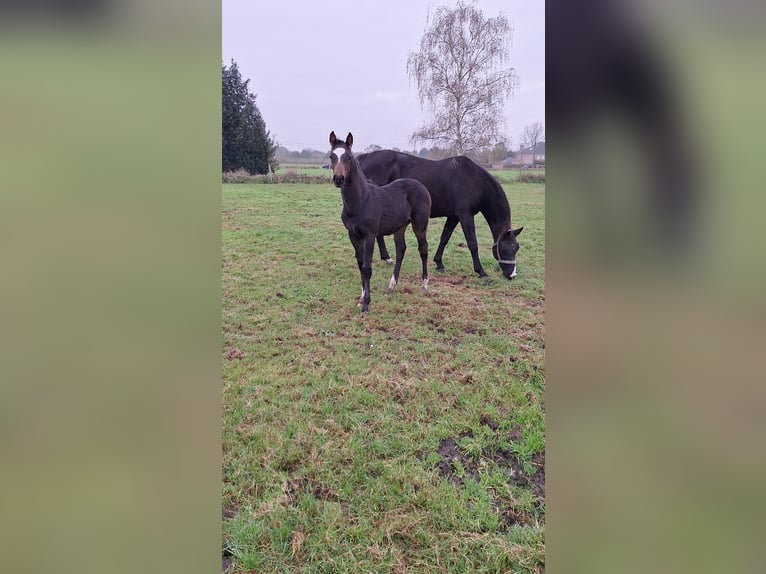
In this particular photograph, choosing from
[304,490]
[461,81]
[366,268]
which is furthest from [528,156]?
[461,81]

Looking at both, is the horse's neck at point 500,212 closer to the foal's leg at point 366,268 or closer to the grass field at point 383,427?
the grass field at point 383,427

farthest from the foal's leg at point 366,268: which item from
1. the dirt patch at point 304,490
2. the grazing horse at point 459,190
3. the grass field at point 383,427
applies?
the dirt patch at point 304,490

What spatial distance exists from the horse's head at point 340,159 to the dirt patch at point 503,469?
2.83 meters

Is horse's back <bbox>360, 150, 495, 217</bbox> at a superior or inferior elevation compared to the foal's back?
superior

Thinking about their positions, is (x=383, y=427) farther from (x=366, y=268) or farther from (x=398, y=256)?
(x=398, y=256)

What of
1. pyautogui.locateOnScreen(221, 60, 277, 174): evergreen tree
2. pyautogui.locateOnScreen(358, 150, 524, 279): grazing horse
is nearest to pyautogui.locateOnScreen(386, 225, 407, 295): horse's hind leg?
pyautogui.locateOnScreen(358, 150, 524, 279): grazing horse

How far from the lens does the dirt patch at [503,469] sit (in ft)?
5.99

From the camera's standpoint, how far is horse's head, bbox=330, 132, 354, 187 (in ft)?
13.8

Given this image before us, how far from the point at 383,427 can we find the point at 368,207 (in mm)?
2804

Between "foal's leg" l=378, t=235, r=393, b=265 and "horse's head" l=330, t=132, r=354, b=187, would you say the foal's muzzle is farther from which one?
"horse's head" l=330, t=132, r=354, b=187
